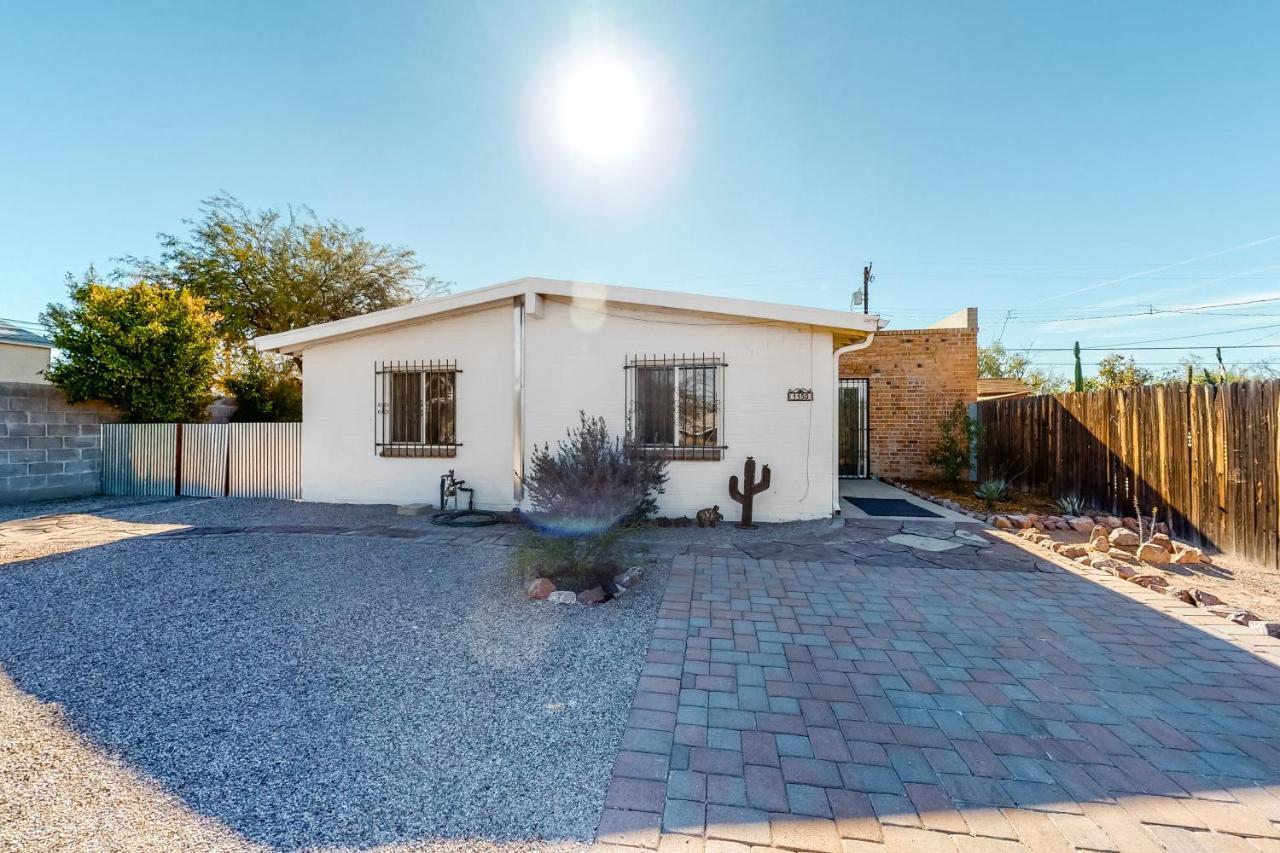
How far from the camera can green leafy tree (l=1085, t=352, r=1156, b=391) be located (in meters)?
14.4

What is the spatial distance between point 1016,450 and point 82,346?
16479mm

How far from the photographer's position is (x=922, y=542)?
17.8ft

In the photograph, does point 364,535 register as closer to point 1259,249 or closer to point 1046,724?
point 1046,724

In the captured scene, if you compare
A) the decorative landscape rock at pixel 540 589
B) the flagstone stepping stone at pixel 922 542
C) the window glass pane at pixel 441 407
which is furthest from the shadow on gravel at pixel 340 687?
the window glass pane at pixel 441 407

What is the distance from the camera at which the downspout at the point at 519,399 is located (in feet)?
22.7

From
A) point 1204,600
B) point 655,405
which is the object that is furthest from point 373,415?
point 1204,600

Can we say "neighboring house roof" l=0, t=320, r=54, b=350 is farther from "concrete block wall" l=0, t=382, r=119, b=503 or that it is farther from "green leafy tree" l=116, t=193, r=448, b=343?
"concrete block wall" l=0, t=382, r=119, b=503

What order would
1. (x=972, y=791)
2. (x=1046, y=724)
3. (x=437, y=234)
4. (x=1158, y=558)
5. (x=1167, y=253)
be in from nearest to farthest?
(x=972, y=791) < (x=1046, y=724) < (x=1158, y=558) < (x=437, y=234) < (x=1167, y=253)

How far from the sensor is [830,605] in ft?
12.1

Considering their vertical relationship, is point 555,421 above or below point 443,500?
above

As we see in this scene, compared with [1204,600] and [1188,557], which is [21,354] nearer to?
[1204,600]

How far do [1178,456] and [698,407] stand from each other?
17.8 ft

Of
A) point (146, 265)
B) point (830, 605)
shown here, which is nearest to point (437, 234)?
point (146, 265)

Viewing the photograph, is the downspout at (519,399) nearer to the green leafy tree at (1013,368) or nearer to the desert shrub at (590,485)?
the desert shrub at (590,485)
